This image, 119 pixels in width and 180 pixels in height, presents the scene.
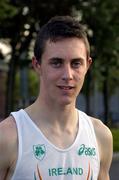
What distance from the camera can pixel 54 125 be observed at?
2430 millimetres

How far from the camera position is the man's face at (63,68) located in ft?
7.54

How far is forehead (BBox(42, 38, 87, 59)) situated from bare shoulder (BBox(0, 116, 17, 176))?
1.10 feet

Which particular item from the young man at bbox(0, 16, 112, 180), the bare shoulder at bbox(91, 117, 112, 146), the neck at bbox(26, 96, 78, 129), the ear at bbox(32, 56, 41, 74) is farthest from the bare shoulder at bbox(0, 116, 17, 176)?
the bare shoulder at bbox(91, 117, 112, 146)

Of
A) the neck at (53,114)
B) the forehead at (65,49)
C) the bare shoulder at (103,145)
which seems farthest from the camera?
the bare shoulder at (103,145)

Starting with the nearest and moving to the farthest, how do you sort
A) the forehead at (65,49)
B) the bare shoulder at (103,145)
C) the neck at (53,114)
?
the forehead at (65,49) < the neck at (53,114) < the bare shoulder at (103,145)

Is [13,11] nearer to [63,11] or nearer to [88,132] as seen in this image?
[63,11]

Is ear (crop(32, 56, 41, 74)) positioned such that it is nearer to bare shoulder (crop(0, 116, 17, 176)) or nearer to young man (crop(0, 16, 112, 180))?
young man (crop(0, 16, 112, 180))

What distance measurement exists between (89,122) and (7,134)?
0.41m

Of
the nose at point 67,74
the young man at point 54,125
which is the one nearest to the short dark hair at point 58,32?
the young man at point 54,125

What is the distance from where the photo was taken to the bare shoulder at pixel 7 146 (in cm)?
233

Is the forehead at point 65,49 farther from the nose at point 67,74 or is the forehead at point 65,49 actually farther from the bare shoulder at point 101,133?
the bare shoulder at point 101,133

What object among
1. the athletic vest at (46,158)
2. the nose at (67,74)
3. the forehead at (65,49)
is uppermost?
the forehead at (65,49)

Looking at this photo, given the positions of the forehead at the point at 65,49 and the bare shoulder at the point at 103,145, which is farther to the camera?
the bare shoulder at the point at 103,145

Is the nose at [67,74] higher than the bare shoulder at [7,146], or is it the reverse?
the nose at [67,74]
